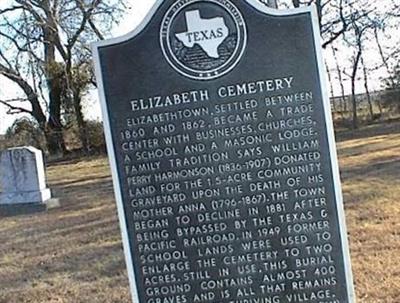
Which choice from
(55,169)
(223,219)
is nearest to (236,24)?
(223,219)

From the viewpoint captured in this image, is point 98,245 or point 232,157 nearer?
point 232,157

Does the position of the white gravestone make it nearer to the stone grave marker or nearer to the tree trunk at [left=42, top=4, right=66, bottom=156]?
the stone grave marker

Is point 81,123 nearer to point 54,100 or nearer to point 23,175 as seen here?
point 54,100

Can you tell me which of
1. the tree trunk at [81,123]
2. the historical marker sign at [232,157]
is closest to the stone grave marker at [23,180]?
the historical marker sign at [232,157]

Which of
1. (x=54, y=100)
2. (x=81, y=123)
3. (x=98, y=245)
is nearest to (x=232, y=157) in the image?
(x=98, y=245)

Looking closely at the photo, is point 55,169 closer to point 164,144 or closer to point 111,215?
point 111,215

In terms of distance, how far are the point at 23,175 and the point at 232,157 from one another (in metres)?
8.61

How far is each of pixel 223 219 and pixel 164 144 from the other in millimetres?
483

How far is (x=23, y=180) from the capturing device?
1105 cm

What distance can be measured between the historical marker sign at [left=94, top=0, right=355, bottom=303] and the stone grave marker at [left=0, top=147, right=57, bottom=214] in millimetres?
8157

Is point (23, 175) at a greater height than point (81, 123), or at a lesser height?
lesser

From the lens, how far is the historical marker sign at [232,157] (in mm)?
3102

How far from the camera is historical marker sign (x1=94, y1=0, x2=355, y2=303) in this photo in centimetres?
310

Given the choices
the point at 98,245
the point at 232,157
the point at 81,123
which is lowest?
the point at 98,245
